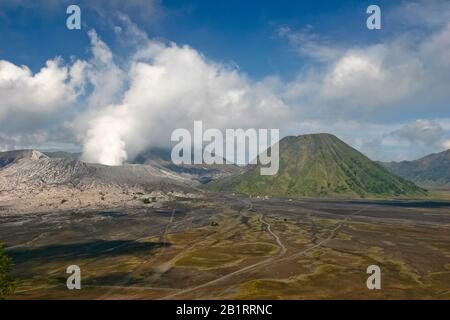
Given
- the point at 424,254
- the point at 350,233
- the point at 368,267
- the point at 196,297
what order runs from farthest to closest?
1. the point at 350,233
2. the point at 424,254
3. the point at 368,267
4. the point at 196,297

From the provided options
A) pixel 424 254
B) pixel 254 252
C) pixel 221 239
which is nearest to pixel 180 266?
pixel 254 252

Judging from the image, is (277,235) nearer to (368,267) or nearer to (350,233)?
(350,233)

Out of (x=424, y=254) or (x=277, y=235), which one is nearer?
(x=424, y=254)

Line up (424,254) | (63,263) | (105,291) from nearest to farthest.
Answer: (105,291)
(63,263)
(424,254)

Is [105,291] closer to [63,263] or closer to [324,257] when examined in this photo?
[63,263]

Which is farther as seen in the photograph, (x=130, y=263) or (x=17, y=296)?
(x=130, y=263)

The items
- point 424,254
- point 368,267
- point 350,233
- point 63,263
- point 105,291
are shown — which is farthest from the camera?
point 350,233

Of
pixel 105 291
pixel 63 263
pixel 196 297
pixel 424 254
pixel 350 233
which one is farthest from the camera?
pixel 350 233

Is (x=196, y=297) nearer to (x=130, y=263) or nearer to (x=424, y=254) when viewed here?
(x=130, y=263)

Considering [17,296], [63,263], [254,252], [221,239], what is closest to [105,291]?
[17,296]
